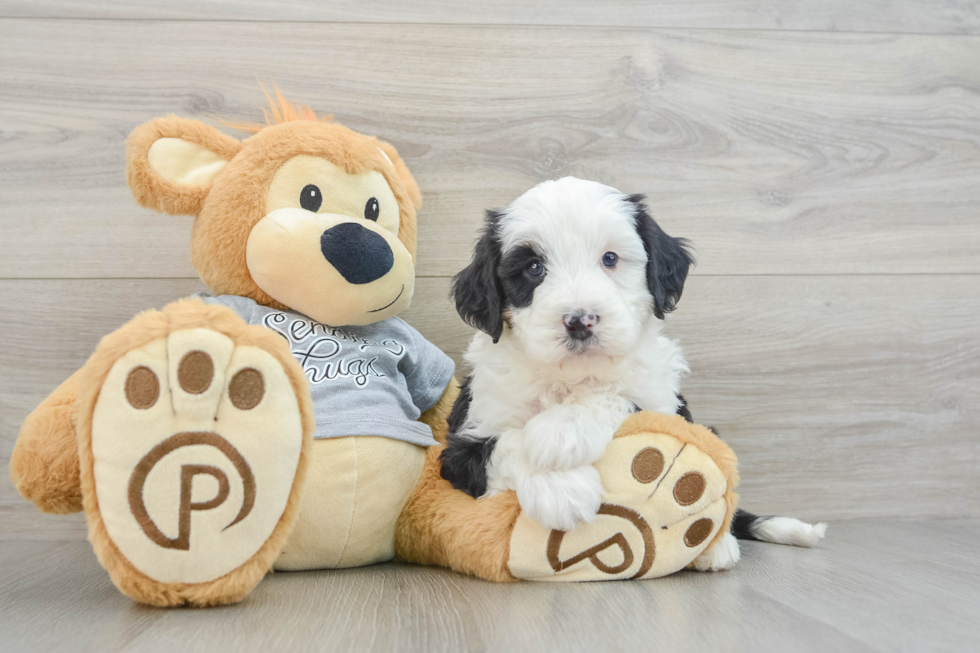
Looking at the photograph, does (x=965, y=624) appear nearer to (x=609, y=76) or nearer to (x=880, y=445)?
(x=880, y=445)

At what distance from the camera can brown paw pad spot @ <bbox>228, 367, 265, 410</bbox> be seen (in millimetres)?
1029

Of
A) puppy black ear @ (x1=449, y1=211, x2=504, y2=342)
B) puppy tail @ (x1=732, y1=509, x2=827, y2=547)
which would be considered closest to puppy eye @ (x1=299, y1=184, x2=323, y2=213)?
puppy black ear @ (x1=449, y1=211, x2=504, y2=342)

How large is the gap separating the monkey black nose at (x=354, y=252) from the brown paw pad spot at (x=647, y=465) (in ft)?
2.01

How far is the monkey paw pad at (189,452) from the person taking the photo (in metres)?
1.00

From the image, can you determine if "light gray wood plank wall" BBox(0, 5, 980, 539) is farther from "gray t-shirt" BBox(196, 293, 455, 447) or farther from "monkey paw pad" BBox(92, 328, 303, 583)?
"monkey paw pad" BBox(92, 328, 303, 583)

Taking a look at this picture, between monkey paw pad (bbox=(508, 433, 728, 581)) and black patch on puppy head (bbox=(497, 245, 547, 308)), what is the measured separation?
316mm

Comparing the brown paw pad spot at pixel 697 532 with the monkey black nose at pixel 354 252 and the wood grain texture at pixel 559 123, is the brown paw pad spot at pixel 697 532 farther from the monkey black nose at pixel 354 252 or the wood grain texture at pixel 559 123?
the wood grain texture at pixel 559 123

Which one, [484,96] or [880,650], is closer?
[880,650]

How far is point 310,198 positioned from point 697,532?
0.98 metres

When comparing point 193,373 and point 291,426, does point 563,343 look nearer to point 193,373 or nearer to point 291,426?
point 291,426

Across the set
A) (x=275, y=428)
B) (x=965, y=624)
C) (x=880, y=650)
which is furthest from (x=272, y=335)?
(x=965, y=624)

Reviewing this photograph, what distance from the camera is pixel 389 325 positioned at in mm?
1639

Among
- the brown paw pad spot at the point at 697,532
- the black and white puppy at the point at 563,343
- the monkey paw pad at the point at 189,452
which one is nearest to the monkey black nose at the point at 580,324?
the black and white puppy at the point at 563,343

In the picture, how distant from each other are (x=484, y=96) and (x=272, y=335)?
1129 mm
